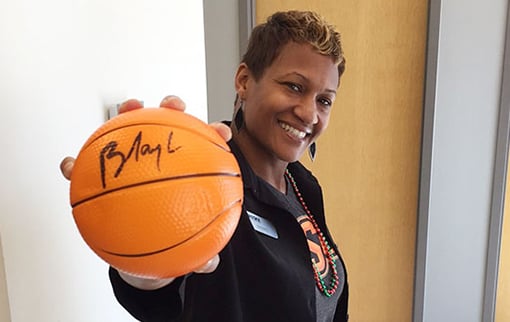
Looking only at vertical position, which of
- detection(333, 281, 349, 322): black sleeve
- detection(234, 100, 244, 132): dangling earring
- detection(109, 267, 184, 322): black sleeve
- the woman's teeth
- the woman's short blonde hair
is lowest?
detection(333, 281, 349, 322): black sleeve

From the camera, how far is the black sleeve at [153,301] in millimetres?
596

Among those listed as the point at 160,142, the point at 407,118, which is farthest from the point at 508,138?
the point at 160,142

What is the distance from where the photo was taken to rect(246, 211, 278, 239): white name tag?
2.39 ft

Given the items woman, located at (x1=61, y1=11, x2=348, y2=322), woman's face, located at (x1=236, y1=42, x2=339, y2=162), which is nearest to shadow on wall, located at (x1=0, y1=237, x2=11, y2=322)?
woman, located at (x1=61, y1=11, x2=348, y2=322)

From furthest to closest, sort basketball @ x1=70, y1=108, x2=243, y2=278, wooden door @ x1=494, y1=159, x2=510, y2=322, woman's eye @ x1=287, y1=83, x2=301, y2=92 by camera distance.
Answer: wooden door @ x1=494, y1=159, x2=510, y2=322, woman's eye @ x1=287, y1=83, x2=301, y2=92, basketball @ x1=70, y1=108, x2=243, y2=278

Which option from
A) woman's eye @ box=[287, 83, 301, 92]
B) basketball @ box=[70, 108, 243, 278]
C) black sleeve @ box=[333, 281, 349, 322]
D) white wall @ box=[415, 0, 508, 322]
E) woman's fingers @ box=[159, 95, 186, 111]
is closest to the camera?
basketball @ box=[70, 108, 243, 278]

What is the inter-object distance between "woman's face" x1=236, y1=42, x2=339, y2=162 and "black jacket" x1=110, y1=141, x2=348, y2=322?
0.21 ft

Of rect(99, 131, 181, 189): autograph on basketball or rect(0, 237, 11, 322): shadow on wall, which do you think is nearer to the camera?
rect(99, 131, 181, 189): autograph on basketball

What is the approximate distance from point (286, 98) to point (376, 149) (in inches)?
40.3

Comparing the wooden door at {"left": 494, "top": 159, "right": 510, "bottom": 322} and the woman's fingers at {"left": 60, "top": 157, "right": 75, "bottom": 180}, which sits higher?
the woman's fingers at {"left": 60, "top": 157, "right": 75, "bottom": 180}

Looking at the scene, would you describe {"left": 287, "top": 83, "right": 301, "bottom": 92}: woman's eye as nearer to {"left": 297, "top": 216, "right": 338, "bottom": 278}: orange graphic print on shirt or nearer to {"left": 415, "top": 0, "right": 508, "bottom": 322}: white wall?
{"left": 297, "top": 216, "right": 338, "bottom": 278}: orange graphic print on shirt

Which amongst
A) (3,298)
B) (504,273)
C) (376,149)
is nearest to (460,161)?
(376,149)

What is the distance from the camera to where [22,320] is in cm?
73

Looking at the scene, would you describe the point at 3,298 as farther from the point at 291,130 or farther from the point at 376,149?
the point at 376,149
